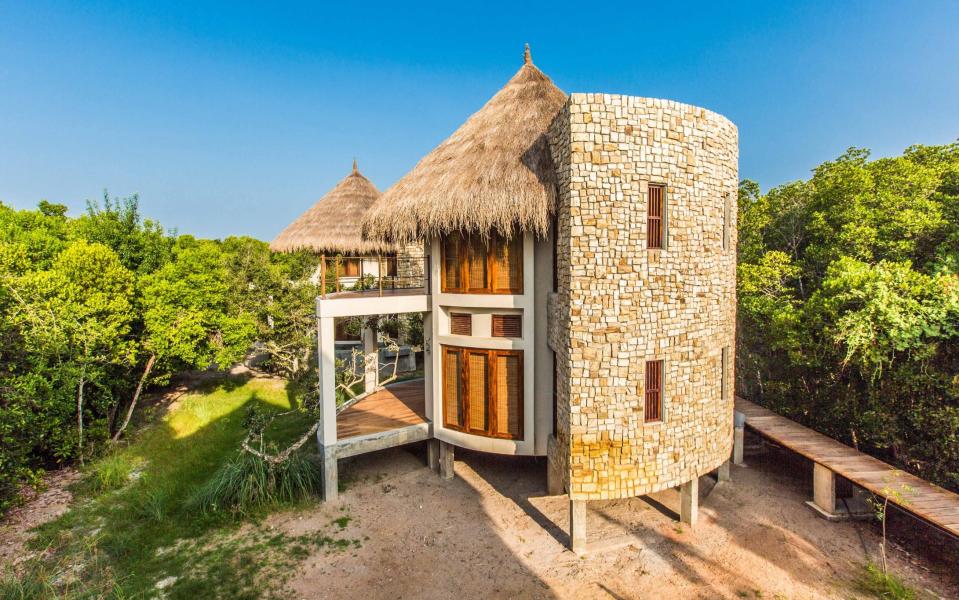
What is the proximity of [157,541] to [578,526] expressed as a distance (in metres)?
8.00

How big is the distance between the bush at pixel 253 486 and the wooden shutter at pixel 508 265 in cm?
624

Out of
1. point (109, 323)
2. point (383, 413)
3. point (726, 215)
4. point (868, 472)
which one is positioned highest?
point (726, 215)

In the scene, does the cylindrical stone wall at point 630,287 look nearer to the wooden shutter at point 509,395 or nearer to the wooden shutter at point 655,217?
the wooden shutter at point 655,217

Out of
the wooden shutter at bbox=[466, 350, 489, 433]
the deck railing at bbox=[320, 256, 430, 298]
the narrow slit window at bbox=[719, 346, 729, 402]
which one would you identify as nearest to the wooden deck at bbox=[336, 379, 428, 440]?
the wooden shutter at bbox=[466, 350, 489, 433]

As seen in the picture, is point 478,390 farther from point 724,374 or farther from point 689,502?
point 724,374

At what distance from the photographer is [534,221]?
783 cm

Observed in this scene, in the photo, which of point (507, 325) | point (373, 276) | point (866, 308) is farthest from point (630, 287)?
point (373, 276)

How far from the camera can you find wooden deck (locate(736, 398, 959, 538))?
705cm

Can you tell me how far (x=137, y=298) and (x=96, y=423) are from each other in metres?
4.48

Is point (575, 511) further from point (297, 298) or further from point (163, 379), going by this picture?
point (163, 379)

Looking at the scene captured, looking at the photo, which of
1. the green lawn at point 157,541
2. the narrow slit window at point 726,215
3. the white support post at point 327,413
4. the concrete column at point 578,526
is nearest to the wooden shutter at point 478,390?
the concrete column at point 578,526

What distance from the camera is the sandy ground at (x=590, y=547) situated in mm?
6777

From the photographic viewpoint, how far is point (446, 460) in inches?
406

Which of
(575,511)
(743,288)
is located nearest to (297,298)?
(575,511)
